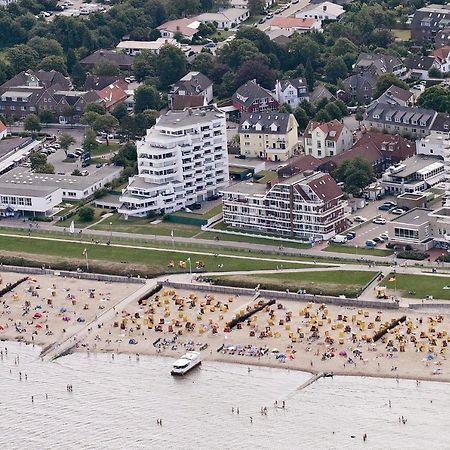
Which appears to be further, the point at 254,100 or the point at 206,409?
the point at 254,100

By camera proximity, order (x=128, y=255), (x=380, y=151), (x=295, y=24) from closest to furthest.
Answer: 1. (x=128, y=255)
2. (x=380, y=151)
3. (x=295, y=24)

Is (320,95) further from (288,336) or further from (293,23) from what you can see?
(288,336)

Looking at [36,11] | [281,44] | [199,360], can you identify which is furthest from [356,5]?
[199,360]

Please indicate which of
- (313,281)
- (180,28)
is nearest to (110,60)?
(180,28)

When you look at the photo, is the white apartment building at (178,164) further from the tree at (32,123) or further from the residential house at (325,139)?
the tree at (32,123)

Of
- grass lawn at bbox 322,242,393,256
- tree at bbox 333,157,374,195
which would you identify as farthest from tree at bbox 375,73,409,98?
grass lawn at bbox 322,242,393,256

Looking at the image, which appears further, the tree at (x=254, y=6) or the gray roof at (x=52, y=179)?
the tree at (x=254, y=6)

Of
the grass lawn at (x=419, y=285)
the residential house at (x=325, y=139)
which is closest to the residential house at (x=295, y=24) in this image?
the residential house at (x=325, y=139)
